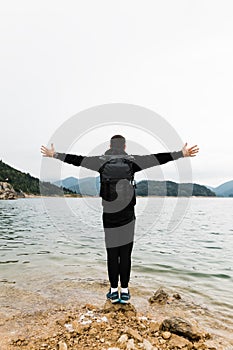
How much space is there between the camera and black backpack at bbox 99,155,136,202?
7043 mm

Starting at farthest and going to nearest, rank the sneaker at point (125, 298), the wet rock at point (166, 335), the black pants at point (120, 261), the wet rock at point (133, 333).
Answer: the sneaker at point (125, 298) → the black pants at point (120, 261) → the wet rock at point (166, 335) → the wet rock at point (133, 333)

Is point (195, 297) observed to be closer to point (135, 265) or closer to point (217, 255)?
point (135, 265)

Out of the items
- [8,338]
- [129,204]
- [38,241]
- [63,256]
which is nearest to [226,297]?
[129,204]

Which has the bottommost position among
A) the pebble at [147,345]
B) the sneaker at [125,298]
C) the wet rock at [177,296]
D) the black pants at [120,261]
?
the wet rock at [177,296]

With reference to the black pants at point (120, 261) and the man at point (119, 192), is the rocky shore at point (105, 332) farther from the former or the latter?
the man at point (119, 192)

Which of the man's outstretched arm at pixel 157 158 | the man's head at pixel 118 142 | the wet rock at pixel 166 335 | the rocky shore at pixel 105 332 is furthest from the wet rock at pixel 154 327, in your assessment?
the man's head at pixel 118 142

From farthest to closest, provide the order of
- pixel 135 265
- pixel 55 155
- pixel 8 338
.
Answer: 1. pixel 135 265
2. pixel 55 155
3. pixel 8 338

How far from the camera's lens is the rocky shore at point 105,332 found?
17.9 feet

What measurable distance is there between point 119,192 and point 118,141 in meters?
1.25

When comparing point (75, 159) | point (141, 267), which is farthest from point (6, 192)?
point (75, 159)

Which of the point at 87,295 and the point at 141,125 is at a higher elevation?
the point at 141,125

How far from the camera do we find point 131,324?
6363mm

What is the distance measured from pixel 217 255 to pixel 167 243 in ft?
16.7

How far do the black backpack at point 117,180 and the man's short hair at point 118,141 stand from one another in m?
0.31
